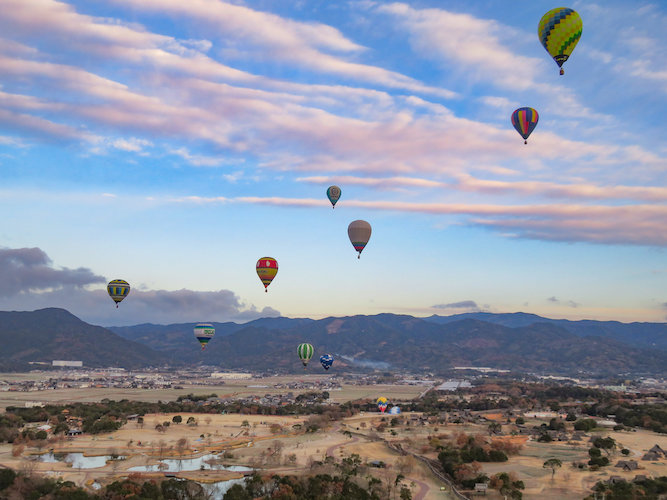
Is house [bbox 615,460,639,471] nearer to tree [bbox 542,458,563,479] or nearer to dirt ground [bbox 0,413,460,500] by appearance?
tree [bbox 542,458,563,479]

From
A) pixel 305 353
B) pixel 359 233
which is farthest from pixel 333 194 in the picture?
pixel 305 353

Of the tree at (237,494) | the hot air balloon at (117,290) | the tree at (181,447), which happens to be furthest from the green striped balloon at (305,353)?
the tree at (237,494)

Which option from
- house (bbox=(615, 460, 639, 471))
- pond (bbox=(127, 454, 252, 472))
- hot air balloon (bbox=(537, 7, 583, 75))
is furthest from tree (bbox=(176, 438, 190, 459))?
hot air balloon (bbox=(537, 7, 583, 75))

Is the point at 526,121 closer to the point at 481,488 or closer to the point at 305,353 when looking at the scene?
the point at 481,488

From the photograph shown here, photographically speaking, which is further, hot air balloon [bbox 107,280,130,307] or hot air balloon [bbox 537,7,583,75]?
hot air balloon [bbox 107,280,130,307]

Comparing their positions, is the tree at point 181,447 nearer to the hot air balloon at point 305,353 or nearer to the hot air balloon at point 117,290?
the hot air balloon at point 305,353
